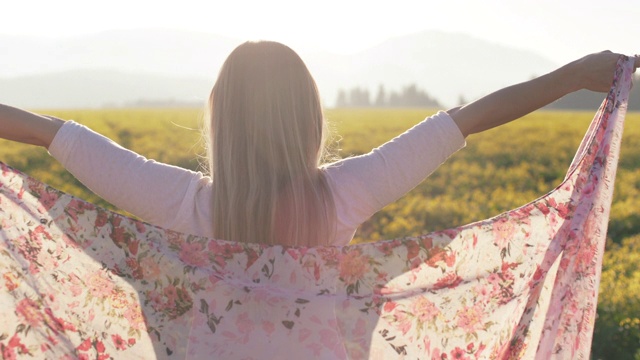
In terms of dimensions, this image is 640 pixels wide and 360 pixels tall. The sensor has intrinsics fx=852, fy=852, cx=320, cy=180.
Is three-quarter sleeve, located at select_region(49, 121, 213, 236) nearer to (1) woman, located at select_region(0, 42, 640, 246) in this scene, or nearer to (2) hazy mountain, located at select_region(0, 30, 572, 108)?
(1) woman, located at select_region(0, 42, 640, 246)

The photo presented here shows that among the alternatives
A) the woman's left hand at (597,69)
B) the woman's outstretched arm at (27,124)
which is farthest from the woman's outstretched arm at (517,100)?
the woman's outstretched arm at (27,124)

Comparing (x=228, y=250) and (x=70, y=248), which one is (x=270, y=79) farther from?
(x=70, y=248)

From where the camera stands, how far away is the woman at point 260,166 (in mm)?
1959

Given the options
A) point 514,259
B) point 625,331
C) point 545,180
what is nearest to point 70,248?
point 514,259

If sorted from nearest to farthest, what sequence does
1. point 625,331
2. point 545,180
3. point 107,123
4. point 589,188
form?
point 589,188 < point 625,331 < point 545,180 < point 107,123

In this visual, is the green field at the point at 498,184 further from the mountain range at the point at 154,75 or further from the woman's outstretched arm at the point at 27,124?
the mountain range at the point at 154,75

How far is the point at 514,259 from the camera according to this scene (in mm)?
2367

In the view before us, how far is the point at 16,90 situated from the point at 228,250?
146427mm

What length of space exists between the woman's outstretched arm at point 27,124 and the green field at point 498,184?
1.19 m

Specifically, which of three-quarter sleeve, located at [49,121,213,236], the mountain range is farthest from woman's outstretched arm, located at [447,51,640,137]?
the mountain range

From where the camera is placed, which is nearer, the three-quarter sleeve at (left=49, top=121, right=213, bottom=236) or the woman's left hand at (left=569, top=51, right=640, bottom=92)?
the three-quarter sleeve at (left=49, top=121, right=213, bottom=236)

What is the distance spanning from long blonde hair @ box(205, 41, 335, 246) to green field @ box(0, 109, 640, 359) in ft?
4.28

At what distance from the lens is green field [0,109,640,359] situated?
475 cm

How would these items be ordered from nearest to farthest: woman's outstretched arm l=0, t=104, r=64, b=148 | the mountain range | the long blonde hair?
the long blonde hair
woman's outstretched arm l=0, t=104, r=64, b=148
the mountain range
